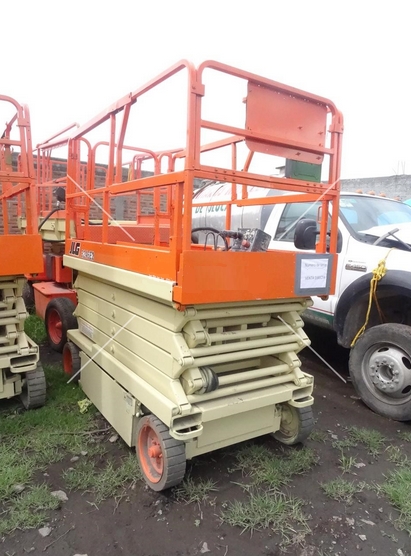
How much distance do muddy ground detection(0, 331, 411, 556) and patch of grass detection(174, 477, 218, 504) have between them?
34mm

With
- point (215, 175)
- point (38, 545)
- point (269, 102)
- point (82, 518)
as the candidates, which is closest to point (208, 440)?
point (82, 518)

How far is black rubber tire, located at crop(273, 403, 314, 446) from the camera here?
299 cm

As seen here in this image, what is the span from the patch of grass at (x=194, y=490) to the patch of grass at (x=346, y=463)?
3.21 ft

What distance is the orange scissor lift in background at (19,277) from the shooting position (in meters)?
3.16

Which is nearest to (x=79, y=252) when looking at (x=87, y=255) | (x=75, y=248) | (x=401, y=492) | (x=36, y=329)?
(x=75, y=248)

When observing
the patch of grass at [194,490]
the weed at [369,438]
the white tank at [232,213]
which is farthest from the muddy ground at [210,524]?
the white tank at [232,213]

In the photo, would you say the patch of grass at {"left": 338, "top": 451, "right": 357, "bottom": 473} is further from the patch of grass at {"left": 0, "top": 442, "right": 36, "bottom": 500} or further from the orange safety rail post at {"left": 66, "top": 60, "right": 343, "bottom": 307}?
the patch of grass at {"left": 0, "top": 442, "right": 36, "bottom": 500}

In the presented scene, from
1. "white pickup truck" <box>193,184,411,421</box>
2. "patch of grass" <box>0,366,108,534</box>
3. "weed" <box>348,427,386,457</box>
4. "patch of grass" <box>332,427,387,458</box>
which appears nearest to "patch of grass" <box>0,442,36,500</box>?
"patch of grass" <box>0,366,108,534</box>

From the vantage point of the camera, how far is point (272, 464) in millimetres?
2895

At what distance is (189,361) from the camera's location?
2361 millimetres

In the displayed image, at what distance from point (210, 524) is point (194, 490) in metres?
0.27

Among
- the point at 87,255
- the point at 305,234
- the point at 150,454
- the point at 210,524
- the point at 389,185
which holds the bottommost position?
the point at 210,524

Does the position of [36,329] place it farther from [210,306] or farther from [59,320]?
[210,306]

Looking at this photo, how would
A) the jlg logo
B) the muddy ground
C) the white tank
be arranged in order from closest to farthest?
1. the muddy ground
2. the jlg logo
3. the white tank
